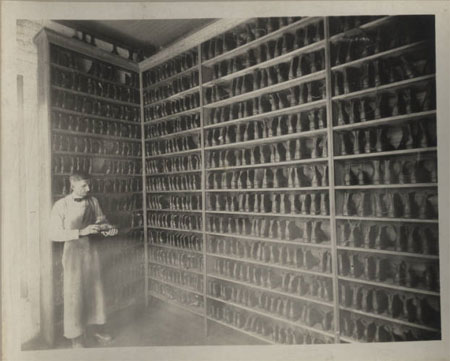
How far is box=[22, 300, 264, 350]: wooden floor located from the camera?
5.84 ft

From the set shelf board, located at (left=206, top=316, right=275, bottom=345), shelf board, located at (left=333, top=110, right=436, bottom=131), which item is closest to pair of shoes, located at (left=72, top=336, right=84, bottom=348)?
shelf board, located at (left=206, top=316, right=275, bottom=345)

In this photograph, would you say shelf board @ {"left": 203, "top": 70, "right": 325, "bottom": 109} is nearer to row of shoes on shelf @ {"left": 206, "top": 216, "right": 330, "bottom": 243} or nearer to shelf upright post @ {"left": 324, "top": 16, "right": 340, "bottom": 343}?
shelf upright post @ {"left": 324, "top": 16, "right": 340, "bottom": 343}

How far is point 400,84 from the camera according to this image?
1.71 metres

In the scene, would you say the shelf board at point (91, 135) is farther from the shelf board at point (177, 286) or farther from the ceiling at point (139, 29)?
the shelf board at point (177, 286)

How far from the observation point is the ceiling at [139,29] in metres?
1.69

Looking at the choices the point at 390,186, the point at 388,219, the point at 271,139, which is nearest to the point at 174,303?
the point at 271,139

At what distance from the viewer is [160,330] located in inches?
74.0

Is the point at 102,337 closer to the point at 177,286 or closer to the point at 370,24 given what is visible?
the point at 177,286

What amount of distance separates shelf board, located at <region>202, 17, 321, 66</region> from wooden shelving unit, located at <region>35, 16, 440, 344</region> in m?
0.02

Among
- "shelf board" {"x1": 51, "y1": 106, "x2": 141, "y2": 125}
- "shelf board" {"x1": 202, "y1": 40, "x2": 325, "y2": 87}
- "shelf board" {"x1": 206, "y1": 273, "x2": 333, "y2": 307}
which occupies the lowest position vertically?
"shelf board" {"x1": 206, "y1": 273, "x2": 333, "y2": 307}

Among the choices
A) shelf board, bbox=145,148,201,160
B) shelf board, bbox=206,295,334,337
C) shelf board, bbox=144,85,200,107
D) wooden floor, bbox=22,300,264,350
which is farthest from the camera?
shelf board, bbox=144,85,200,107

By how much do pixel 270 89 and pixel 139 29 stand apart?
0.99m

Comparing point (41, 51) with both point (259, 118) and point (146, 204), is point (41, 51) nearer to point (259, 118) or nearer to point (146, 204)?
point (146, 204)

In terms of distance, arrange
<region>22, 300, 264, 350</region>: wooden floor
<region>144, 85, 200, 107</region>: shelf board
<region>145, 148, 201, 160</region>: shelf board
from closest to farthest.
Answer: <region>22, 300, 264, 350</region>: wooden floor, <region>145, 148, 201, 160</region>: shelf board, <region>144, 85, 200, 107</region>: shelf board
